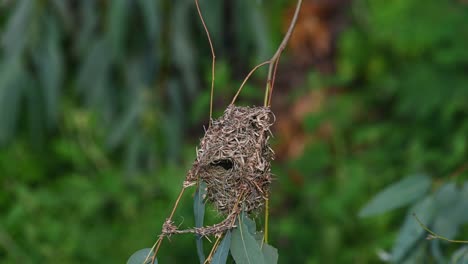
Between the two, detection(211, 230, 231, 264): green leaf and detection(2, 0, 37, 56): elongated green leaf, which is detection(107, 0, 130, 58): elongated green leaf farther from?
detection(211, 230, 231, 264): green leaf

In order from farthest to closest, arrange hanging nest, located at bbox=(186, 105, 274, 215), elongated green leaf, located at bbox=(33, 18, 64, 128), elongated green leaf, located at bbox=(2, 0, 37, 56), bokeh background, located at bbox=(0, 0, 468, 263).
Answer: elongated green leaf, located at bbox=(33, 18, 64, 128)
elongated green leaf, located at bbox=(2, 0, 37, 56)
bokeh background, located at bbox=(0, 0, 468, 263)
hanging nest, located at bbox=(186, 105, 274, 215)

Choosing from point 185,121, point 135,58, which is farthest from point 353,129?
point 135,58

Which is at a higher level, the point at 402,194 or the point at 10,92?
the point at 10,92

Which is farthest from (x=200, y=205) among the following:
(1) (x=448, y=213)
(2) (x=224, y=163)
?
(1) (x=448, y=213)

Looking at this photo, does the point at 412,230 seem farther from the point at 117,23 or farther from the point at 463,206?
the point at 117,23

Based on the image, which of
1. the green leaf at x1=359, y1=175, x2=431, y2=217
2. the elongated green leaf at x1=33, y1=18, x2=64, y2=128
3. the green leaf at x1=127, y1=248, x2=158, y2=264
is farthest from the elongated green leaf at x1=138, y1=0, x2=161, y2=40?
the green leaf at x1=127, y1=248, x2=158, y2=264

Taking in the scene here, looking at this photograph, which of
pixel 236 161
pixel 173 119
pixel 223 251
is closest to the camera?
pixel 223 251

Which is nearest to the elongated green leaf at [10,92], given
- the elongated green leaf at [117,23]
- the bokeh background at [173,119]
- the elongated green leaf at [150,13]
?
the bokeh background at [173,119]
